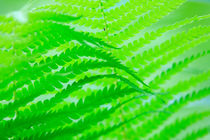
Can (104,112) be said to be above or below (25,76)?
below

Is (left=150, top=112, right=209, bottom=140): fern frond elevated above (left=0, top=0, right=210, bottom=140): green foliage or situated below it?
below

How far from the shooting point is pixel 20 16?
2.06 feet

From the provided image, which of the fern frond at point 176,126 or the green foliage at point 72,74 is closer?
the green foliage at point 72,74

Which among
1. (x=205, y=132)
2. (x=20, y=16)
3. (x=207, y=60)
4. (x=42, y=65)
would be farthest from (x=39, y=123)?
(x=207, y=60)

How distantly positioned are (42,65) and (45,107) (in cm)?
11

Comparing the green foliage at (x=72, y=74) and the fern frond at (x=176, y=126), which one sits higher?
the green foliage at (x=72, y=74)

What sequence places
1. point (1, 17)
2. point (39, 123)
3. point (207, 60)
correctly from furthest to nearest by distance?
point (207, 60)
point (1, 17)
point (39, 123)

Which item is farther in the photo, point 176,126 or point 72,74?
point 176,126

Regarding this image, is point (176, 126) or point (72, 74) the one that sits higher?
point (72, 74)

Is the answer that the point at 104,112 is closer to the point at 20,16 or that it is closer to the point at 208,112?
the point at 20,16

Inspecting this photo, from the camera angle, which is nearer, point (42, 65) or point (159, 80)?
point (42, 65)

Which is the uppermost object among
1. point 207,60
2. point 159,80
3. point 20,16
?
point 20,16

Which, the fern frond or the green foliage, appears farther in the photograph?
the fern frond

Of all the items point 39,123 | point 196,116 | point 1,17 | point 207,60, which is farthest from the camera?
point 207,60
